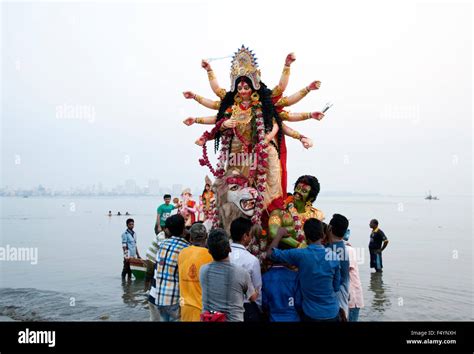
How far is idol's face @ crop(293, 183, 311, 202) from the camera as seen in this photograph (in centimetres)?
685

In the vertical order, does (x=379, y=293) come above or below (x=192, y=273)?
below

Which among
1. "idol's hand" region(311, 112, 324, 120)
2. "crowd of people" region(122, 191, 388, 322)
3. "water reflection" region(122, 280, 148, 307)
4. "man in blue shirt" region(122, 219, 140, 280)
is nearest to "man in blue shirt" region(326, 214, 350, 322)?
"crowd of people" region(122, 191, 388, 322)

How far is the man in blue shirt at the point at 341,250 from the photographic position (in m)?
5.24

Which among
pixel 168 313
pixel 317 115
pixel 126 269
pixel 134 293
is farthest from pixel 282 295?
pixel 126 269

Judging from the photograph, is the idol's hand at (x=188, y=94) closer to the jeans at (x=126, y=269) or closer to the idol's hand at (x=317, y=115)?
the idol's hand at (x=317, y=115)

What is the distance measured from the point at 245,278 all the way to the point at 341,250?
127 cm

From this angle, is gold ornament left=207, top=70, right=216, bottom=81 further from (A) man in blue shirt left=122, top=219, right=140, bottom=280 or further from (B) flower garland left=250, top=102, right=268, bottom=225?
(A) man in blue shirt left=122, top=219, right=140, bottom=280

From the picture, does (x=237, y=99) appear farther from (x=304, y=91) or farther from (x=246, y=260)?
(x=246, y=260)

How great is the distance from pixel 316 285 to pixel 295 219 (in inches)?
70.4

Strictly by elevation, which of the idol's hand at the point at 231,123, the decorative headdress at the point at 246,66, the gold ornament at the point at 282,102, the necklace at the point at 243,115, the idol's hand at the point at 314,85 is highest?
the decorative headdress at the point at 246,66

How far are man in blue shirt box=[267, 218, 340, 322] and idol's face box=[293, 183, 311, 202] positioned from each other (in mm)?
1815

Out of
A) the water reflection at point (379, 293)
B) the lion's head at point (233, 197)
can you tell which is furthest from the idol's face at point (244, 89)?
the water reflection at point (379, 293)

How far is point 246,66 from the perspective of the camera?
769 centimetres

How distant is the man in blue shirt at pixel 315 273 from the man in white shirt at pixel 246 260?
32 centimetres
